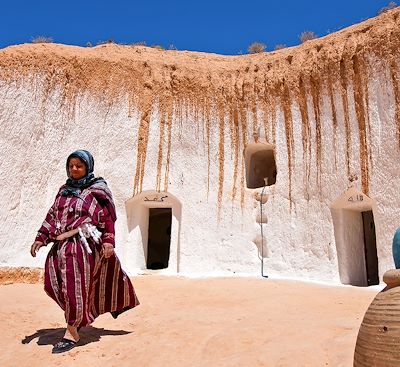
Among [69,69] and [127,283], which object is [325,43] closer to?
[69,69]

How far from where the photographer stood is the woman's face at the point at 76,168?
5.10 m

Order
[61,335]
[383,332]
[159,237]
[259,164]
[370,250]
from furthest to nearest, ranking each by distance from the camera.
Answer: [159,237] → [259,164] → [370,250] → [61,335] → [383,332]

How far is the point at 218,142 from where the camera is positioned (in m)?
13.8

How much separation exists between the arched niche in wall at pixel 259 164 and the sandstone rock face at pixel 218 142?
0.28 metres

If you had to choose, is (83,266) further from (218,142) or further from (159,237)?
(159,237)

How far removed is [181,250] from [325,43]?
6.74 meters

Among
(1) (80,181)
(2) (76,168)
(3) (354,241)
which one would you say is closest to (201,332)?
(1) (80,181)

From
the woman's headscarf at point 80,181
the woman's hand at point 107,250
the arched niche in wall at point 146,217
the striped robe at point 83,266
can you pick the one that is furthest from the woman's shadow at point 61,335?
the arched niche in wall at point 146,217

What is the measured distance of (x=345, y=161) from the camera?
1172cm

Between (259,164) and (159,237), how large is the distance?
4.60m

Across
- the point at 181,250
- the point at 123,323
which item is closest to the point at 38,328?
the point at 123,323

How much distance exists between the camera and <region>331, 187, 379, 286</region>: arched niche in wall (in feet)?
37.4

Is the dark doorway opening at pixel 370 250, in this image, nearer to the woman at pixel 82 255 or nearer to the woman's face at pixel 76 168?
the woman at pixel 82 255

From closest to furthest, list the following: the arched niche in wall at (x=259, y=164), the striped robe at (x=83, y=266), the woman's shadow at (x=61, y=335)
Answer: the striped robe at (x=83, y=266) → the woman's shadow at (x=61, y=335) → the arched niche in wall at (x=259, y=164)
